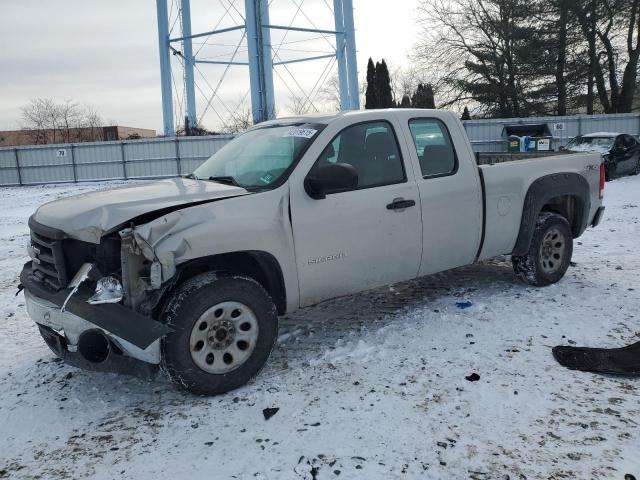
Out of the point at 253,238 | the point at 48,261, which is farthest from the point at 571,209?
the point at 48,261

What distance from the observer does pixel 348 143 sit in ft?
14.9

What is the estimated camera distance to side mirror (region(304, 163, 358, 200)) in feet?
13.1

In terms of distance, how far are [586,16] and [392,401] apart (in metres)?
30.8

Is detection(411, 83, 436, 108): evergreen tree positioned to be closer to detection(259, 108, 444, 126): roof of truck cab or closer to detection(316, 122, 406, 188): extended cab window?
detection(259, 108, 444, 126): roof of truck cab

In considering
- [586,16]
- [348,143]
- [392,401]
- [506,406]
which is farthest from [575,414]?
[586,16]

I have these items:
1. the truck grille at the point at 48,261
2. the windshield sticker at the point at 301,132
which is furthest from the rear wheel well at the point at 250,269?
the windshield sticker at the point at 301,132

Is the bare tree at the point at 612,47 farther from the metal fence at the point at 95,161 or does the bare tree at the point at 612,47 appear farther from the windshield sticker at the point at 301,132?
the windshield sticker at the point at 301,132

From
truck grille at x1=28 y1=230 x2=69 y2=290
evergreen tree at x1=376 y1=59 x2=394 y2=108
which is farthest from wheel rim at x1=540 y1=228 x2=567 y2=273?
evergreen tree at x1=376 y1=59 x2=394 y2=108

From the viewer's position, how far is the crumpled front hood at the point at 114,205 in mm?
3508

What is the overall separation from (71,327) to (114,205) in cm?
84

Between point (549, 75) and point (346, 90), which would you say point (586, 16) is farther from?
point (346, 90)

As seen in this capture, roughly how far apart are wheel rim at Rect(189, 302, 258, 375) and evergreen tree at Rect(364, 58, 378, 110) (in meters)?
36.3

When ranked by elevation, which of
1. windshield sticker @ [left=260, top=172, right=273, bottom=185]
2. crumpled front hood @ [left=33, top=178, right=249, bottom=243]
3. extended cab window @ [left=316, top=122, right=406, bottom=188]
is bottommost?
crumpled front hood @ [left=33, top=178, right=249, bottom=243]

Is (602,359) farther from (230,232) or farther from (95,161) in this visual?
(95,161)
